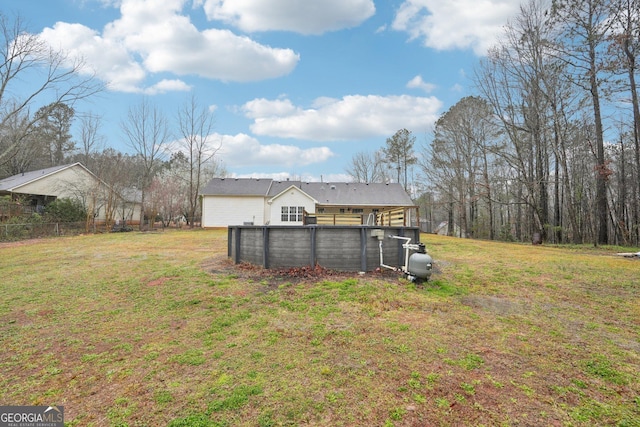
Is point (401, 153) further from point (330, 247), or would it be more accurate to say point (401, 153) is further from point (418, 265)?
point (418, 265)

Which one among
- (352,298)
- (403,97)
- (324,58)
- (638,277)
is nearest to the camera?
(352,298)

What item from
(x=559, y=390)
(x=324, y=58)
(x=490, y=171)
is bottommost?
(x=559, y=390)

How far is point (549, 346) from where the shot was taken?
3.45m

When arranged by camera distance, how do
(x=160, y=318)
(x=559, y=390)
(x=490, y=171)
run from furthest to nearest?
(x=490, y=171)
(x=160, y=318)
(x=559, y=390)

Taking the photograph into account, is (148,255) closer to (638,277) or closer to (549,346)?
(549,346)

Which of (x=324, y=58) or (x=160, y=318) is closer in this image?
(x=160, y=318)

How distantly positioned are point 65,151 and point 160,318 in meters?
37.5

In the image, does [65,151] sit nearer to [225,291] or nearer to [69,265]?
[69,265]

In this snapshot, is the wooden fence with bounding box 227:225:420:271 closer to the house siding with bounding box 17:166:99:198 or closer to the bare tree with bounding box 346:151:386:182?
the house siding with bounding box 17:166:99:198

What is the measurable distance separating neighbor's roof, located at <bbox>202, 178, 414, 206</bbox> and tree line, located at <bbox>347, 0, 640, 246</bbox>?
543cm

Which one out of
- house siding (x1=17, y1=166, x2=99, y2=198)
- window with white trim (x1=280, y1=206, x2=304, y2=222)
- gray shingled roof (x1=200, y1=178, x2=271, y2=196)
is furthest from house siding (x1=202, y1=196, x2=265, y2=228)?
house siding (x1=17, y1=166, x2=99, y2=198)

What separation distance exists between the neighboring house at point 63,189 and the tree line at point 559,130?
2682 centimetres

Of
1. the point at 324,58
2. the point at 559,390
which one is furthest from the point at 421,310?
the point at 324,58

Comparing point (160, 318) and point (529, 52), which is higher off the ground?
point (529, 52)
